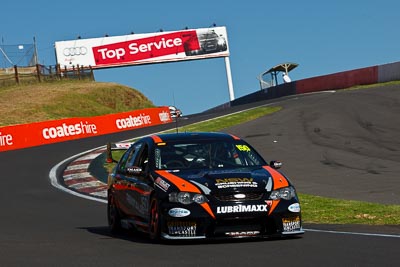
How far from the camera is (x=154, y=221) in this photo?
1063 centimetres

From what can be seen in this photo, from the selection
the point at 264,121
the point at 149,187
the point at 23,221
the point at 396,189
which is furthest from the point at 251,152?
the point at 264,121

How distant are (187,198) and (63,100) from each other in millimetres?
57705

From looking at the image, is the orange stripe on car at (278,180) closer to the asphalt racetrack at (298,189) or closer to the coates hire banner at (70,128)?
the asphalt racetrack at (298,189)

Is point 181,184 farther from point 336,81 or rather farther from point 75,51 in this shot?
point 75,51

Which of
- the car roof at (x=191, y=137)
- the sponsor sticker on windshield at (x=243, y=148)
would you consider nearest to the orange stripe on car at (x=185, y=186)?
the car roof at (x=191, y=137)

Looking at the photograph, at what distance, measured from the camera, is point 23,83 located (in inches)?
2785

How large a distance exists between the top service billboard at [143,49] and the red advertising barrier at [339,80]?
3464cm

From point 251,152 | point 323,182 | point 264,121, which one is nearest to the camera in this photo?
point 251,152

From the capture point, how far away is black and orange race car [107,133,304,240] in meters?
10.2

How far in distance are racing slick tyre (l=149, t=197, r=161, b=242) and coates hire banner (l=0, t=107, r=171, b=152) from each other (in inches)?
1036

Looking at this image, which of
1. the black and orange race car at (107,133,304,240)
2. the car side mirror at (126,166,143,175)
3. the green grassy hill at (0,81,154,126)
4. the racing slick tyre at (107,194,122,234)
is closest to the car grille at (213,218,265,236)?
the black and orange race car at (107,133,304,240)

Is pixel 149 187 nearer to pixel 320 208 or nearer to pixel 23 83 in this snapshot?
pixel 320 208

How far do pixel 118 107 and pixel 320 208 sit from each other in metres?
60.7

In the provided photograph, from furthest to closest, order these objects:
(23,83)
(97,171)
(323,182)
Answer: (23,83) < (97,171) < (323,182)
